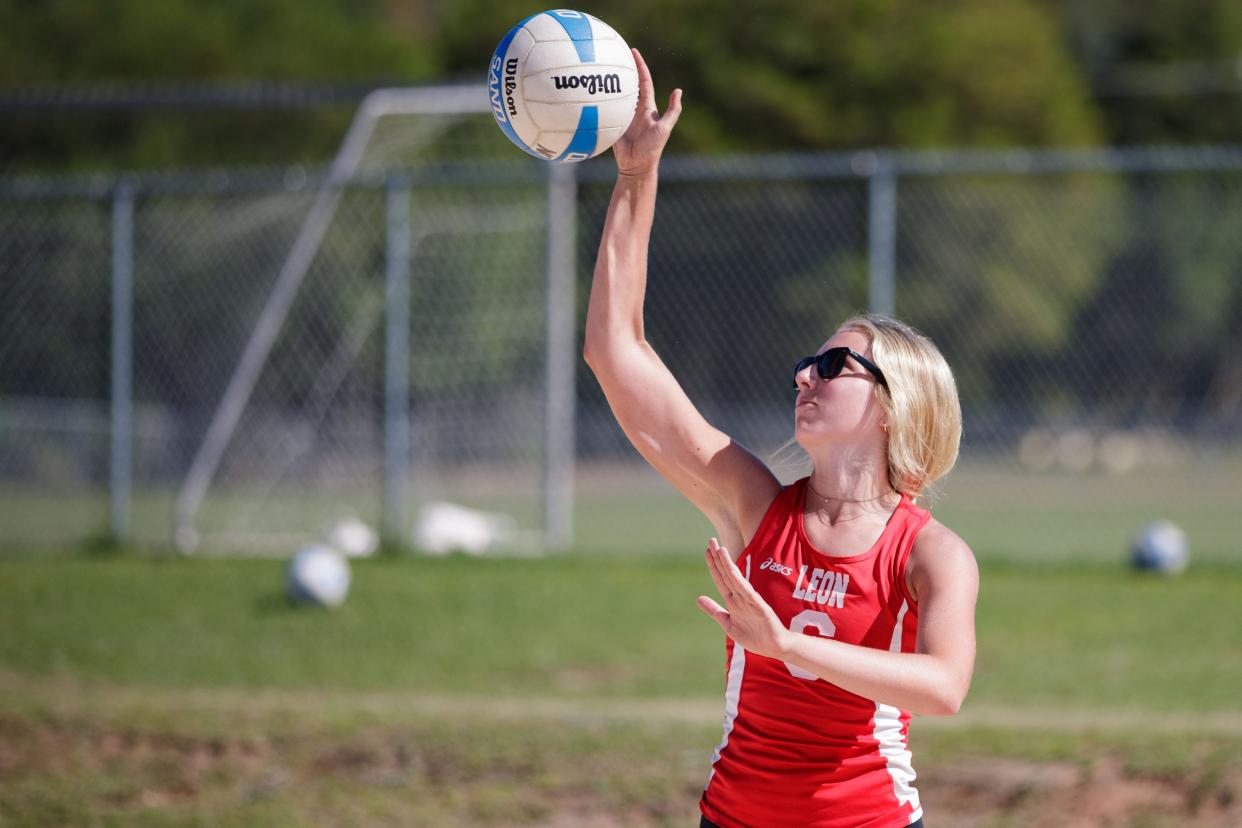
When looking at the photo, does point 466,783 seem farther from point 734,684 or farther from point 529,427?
point 529,427

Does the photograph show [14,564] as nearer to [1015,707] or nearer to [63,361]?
[63,361]

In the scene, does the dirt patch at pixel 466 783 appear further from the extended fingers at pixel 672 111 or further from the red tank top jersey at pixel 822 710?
the extended fingers at pixel 672 111

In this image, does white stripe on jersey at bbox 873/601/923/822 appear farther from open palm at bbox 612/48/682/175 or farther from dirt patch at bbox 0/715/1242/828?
dirt patch at bbox 0/715/1242/828

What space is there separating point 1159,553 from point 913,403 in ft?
26.1

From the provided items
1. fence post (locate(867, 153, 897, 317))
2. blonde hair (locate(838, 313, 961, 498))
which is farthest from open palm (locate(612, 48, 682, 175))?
fence post (locate(867, 153, 897, 317))

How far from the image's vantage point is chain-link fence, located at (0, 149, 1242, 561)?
12148 mm

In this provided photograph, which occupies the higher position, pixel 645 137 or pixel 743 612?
pixel 645 137

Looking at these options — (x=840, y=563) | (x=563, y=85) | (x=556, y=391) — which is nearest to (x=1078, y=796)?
(x=840, y=563)

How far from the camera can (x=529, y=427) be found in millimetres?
14812

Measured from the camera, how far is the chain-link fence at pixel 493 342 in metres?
12.1

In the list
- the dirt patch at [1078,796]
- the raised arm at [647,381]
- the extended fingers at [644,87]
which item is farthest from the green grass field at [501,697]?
the extended fingers at [644,87]

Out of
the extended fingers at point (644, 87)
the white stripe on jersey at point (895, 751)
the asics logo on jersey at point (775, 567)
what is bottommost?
the white stripe on jersey at point (895, 751)

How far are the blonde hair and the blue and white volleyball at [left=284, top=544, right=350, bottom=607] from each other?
22.1 feet

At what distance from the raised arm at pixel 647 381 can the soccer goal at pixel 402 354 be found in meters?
8.27
